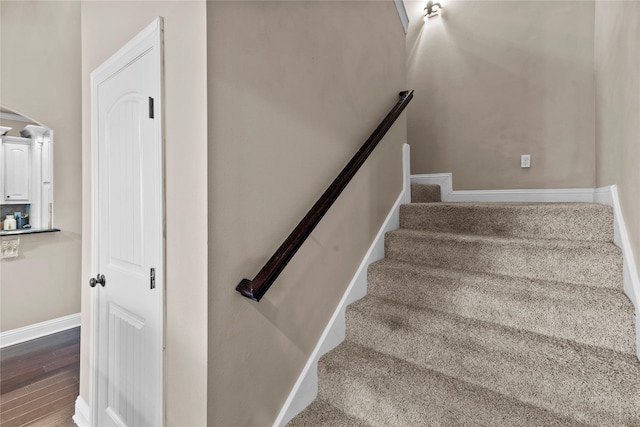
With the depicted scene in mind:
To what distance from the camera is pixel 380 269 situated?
186cm

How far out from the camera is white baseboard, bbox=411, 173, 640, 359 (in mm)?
1274

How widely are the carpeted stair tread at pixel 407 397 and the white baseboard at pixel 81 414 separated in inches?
55.6

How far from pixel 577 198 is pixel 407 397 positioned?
8.14ft

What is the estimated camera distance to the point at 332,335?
1620mm

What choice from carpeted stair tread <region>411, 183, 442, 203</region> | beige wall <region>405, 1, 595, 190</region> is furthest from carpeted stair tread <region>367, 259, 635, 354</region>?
beige wall <region>405, 1, 595, 190</region>

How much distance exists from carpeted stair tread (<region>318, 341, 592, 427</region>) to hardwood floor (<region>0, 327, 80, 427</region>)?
1.70 meters

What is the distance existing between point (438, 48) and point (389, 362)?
3.21 m

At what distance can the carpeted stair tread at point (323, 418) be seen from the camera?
52.9 inches

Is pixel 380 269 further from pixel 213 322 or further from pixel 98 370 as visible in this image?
pixel 98 370

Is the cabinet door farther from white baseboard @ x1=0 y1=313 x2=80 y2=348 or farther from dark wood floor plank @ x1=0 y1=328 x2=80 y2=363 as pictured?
dark wood floor plank @ x1=0 y1=328 x2=80 y2=363

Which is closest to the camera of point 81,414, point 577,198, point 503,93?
point 81,414

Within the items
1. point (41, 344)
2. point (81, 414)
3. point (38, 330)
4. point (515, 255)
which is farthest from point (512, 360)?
point (38, 330)

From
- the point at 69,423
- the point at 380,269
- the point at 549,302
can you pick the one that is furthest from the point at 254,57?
the point at 69,423

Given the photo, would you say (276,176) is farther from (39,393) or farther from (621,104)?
(39,393)
